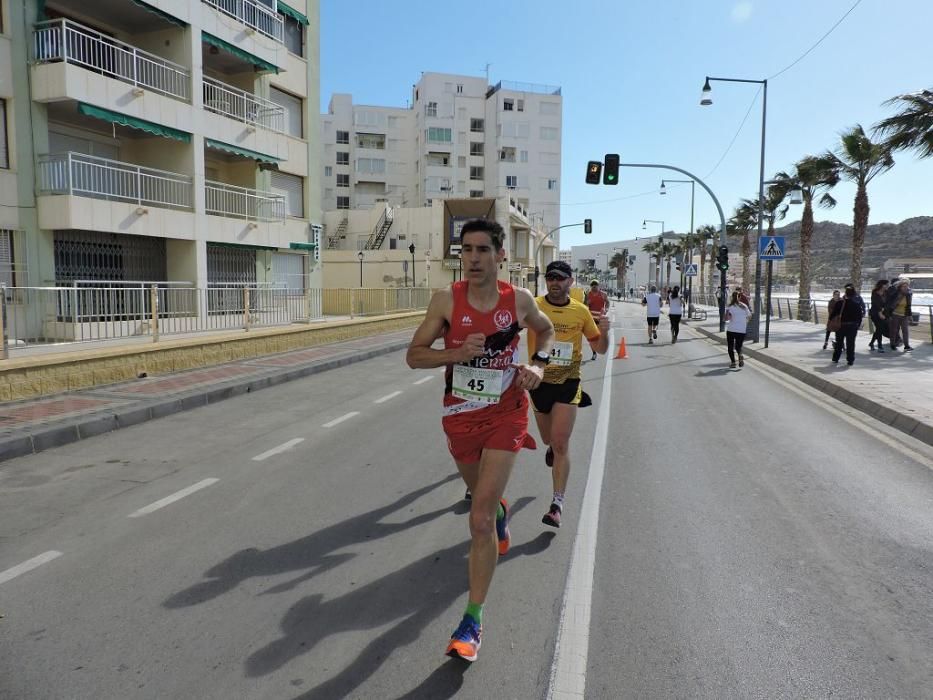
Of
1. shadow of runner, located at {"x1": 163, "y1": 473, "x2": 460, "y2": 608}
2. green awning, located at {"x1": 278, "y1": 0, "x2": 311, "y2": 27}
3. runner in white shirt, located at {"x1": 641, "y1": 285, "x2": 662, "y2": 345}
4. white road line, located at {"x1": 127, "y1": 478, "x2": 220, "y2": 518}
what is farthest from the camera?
green awning, located at {"x1": 278, "y1": 0, "x2": 311, "y2": 27}

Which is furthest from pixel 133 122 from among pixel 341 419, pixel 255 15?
pixel 341 419

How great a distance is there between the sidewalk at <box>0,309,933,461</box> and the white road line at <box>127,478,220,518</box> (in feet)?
7.94

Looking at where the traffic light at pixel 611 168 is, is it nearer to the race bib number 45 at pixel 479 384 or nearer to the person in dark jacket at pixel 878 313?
the person in dark jacket at pixel 878 313

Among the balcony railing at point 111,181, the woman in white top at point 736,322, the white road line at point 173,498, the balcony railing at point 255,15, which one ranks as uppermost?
the balcony railing at point 255,15

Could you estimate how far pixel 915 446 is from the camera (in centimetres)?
736

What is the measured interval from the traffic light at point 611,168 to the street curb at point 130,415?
15391 mm

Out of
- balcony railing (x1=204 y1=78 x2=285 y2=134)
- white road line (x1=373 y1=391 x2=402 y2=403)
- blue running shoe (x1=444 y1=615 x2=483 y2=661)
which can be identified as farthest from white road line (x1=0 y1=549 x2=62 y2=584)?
balcony railing (x1=204 y1=78 x2=285 y2=134)

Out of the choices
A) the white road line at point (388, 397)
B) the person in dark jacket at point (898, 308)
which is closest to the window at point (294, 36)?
the white road line at point (388, 397)

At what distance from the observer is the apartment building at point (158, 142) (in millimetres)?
13883

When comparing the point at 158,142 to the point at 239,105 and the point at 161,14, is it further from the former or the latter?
the point at 239,105

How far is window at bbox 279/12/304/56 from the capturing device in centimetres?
2314

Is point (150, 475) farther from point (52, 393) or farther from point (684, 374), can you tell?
point (684, 374)

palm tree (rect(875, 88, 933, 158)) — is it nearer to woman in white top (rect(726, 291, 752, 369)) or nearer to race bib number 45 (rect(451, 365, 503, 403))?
woman in white top (rect(726, 291, 752, 369))

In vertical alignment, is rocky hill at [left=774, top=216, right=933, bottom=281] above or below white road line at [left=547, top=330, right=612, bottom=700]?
above
